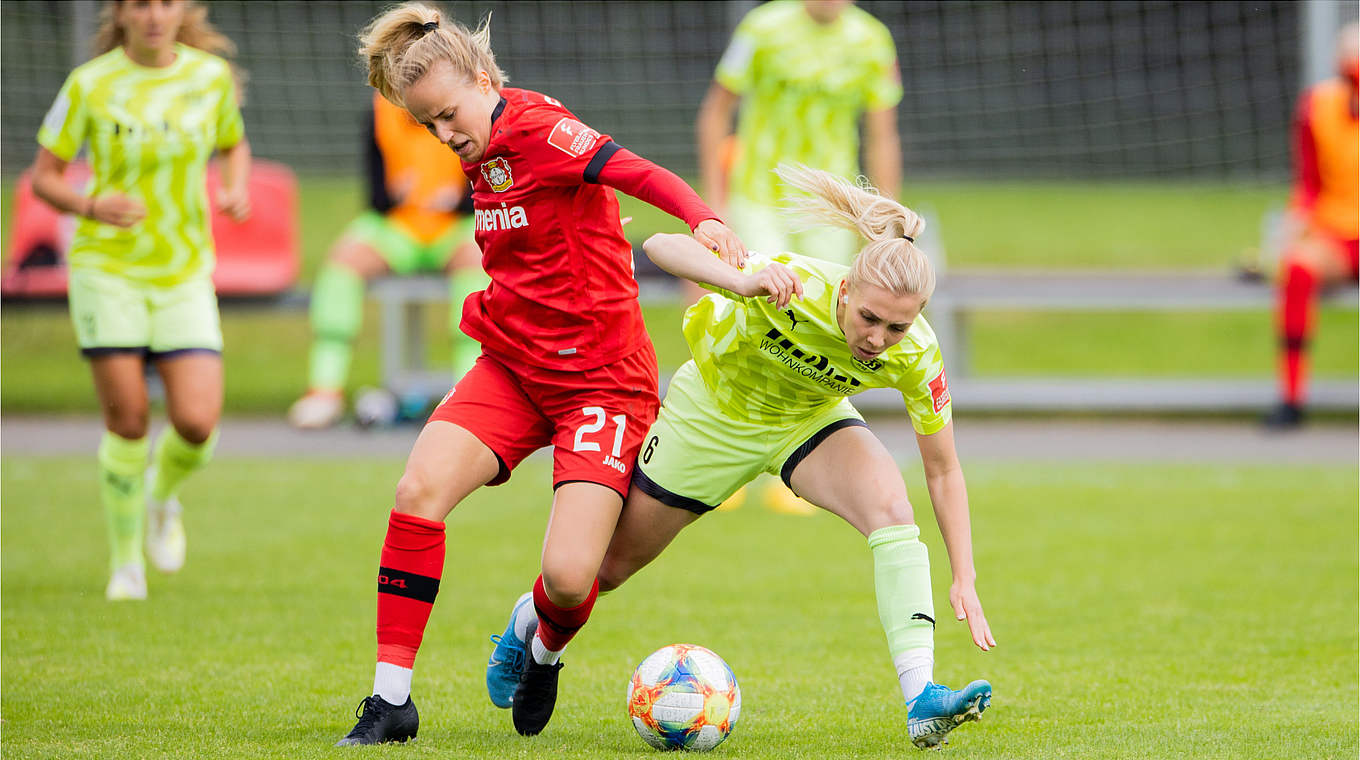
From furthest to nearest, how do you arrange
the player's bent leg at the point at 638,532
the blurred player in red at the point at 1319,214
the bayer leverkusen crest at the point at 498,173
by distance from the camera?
the blurred player in red at the point at 1319,214 < the player's bent leg at the point at 638,532 < the bayer leverkusen crest at the point at 498,173

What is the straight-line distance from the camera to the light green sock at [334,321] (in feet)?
35.0

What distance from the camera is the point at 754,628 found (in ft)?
18.4

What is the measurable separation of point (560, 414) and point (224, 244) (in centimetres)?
872

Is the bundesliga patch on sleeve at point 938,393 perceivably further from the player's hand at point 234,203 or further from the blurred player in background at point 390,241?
the blurred player in background at point 390,241

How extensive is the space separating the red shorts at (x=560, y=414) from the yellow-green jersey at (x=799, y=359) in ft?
0.84

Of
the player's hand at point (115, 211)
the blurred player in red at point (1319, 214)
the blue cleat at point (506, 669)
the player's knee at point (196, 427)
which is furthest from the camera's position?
the blurred player in red at point (1319, 214)

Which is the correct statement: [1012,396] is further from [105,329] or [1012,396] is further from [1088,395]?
[105,329]

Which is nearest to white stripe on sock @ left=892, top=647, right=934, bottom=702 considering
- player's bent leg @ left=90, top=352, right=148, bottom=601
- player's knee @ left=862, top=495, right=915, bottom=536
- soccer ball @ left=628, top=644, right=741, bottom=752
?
player's knee @ left=862, top=495, right=915, bottom=536

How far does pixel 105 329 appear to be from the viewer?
5.96 metres

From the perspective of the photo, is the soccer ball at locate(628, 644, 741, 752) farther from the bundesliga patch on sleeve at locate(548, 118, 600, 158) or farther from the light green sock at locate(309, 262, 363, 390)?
the light green sock at locate(309, 262, 363, 390)

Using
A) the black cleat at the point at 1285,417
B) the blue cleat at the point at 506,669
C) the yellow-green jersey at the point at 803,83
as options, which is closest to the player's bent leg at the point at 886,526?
the blue cleat at the point at 506,669

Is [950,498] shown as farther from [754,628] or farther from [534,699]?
[754,628]

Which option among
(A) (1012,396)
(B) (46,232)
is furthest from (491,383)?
(B) (46,232)

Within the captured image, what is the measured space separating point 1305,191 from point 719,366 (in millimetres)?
7442
